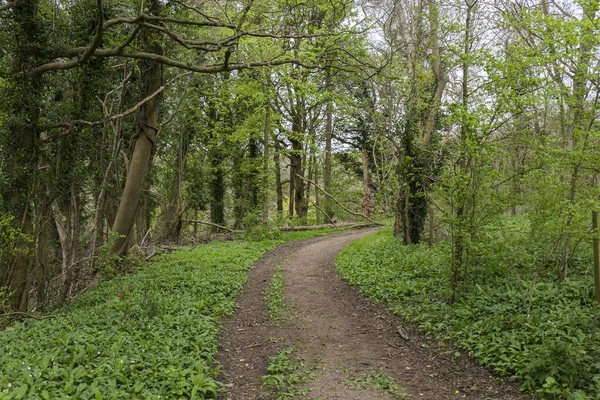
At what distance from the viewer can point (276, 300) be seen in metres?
8.88

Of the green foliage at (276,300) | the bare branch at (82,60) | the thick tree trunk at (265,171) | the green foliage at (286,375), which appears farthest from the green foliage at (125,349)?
the thick tree trunk at (265,171)

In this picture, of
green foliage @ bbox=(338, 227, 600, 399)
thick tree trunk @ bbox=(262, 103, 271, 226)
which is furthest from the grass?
thick tree trunk @ bbox=(262, 103, 271, 226)

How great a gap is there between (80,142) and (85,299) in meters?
4.11

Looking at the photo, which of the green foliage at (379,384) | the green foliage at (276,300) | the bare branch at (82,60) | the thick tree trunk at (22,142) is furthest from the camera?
the thick tree trunk at (22,142)

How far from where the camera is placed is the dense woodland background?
22.4ft

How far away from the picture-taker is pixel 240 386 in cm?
528

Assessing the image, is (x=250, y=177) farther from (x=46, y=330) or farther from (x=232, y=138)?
(x=46, y=330)

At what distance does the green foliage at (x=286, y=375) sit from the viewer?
16.3 ft

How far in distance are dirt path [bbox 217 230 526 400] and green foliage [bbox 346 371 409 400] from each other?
13 mm

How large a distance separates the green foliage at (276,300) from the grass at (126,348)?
83 cm

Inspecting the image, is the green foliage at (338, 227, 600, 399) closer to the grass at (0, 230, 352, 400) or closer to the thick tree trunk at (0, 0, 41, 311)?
the grass at (0, 230, 352, 400)

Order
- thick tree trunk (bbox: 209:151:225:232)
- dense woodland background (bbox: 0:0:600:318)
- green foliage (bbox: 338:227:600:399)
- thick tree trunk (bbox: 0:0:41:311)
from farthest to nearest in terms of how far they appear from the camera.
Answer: thick tree trunk (bbox: 209:151:225:232) < thick tree trunk (bbox: 0:0:41:311) < dense woodland background (bbox: 0:0:600:318) < green foliage (bbox: 338:227:600:399)

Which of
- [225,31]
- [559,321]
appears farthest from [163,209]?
[559,321]

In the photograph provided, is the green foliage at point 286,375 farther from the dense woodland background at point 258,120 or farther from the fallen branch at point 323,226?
the fallen branch at point 323,226
